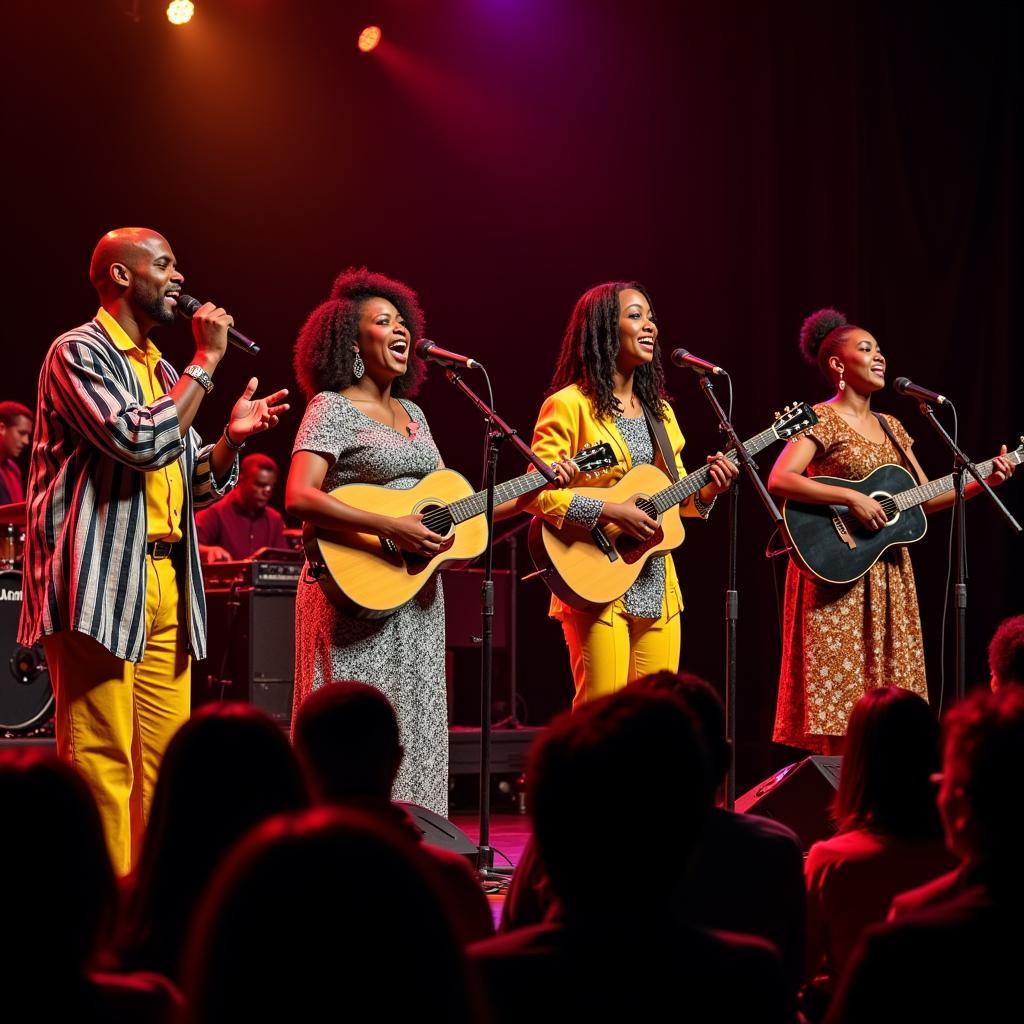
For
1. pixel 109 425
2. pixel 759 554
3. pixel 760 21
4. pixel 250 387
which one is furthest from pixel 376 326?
pixel 760 21

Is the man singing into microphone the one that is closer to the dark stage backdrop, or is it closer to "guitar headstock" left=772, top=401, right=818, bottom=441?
"guitar headstock" left=772, top=401, right=818, bottom=441

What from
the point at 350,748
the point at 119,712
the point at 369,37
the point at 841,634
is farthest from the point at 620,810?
the point at 369,37

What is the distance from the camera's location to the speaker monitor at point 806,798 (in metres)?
4.84

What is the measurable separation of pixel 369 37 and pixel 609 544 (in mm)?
5416

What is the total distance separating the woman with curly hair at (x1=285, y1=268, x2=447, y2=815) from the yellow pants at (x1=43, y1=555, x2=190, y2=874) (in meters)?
0.63

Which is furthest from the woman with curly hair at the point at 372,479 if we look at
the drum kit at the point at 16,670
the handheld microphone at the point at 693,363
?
the drum kit at the point at 16,670

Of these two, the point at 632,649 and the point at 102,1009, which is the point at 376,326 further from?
the point at 102,1009

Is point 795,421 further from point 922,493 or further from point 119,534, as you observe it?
point 119,534

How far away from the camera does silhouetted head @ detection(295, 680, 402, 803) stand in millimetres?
2488

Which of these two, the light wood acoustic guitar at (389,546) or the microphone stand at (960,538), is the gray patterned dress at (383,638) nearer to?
the light wood acoustic guitar at (389,546)

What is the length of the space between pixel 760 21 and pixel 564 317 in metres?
2.34

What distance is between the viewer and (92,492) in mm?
4070

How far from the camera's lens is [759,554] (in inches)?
357

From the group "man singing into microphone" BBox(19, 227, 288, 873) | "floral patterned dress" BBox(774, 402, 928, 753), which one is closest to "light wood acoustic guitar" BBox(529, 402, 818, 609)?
"floral patterned dress" BBox(774, 402, 928, 753)
